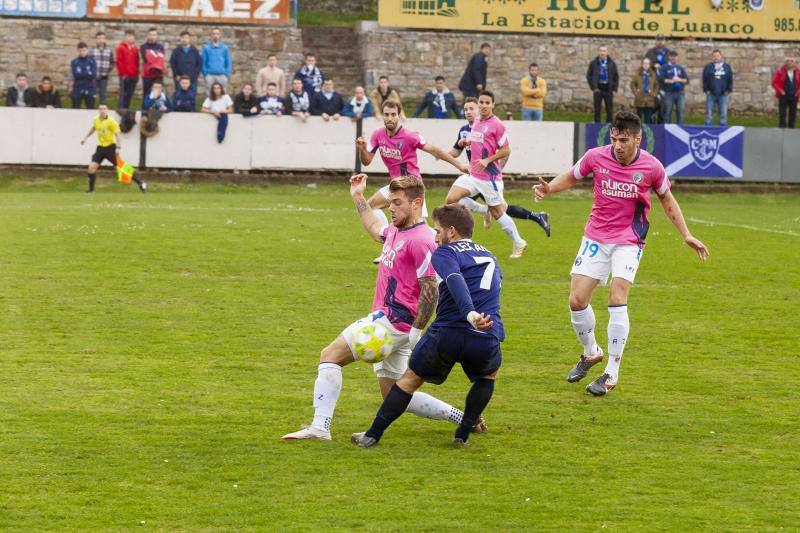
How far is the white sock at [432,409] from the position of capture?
9422mm

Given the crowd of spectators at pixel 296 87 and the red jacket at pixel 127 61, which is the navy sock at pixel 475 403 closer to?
the crowd of spectators at pixel 296 87

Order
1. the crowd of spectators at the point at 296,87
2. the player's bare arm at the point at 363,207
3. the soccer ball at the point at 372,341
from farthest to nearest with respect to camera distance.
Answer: the crowd of spectators at the point at 296,87, the player's bare arm at the point at 363,207, the soccer ball at the point at 372,341

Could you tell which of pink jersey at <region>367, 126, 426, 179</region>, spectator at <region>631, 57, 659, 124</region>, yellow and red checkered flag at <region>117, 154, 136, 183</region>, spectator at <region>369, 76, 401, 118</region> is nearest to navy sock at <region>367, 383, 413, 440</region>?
pink jersey at <region>367, 126, 426, 179</region>

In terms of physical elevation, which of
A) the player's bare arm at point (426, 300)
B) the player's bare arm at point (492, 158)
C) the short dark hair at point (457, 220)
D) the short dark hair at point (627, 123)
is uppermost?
the short dark hair at point (627, 123)

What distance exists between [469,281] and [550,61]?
32.5 m

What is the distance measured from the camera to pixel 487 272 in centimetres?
887

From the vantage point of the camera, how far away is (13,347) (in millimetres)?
12258

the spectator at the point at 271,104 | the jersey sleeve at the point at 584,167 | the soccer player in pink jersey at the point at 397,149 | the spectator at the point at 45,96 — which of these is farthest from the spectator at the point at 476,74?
the jersey sleeve at the point at 584,167

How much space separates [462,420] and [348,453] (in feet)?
2.87

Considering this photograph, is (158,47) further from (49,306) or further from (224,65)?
(49,306)

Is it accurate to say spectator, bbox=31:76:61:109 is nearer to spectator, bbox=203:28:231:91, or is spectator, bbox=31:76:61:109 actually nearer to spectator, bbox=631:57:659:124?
spectator, bbox=203:28:231:91

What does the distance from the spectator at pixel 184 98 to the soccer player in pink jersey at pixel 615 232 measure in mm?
22402

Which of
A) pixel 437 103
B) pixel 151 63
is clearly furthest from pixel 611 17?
pixel 151 63

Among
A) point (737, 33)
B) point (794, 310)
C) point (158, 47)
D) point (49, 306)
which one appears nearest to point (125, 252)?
point (49, 306)
